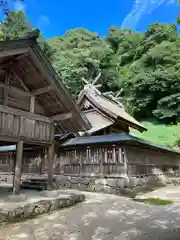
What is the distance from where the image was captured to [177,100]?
31.2 meters

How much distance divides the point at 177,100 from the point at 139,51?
48.0 feet

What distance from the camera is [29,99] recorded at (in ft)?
26.9

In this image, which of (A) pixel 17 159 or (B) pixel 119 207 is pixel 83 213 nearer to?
(B) pixel 119 207

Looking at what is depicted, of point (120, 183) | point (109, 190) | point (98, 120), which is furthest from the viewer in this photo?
point (98, 120)

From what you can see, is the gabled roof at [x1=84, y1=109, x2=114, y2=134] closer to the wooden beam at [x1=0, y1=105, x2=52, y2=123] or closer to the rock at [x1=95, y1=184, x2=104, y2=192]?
the rock at [x1=95, y1=184, x2=104, y2=192]

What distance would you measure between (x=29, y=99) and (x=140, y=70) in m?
30.5

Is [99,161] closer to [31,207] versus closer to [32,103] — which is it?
[32,103]

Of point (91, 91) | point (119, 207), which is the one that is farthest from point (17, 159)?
point (91, 91)

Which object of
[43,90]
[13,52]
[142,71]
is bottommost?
[43,90]

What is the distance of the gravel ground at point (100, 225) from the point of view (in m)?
4.43

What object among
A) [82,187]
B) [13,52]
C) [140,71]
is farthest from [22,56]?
[140,71]

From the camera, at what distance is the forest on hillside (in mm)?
31781

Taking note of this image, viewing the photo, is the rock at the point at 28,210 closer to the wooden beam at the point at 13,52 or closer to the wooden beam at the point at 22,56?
the wooden beam at the point at 13,52

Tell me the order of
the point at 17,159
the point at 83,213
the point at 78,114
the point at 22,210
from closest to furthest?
the point at 22,210 → the point at 83,213 → the point at 17,159 → the point at 78,114
